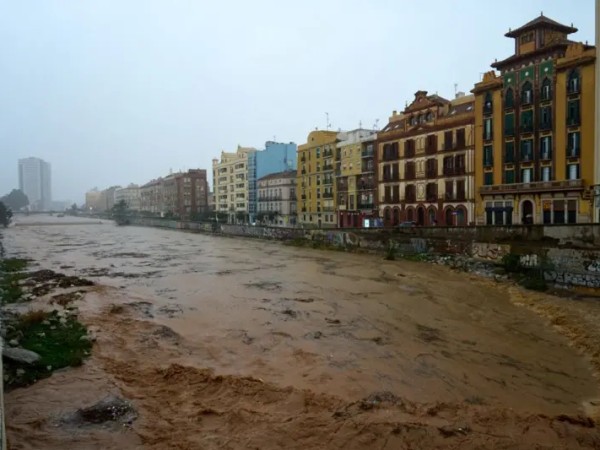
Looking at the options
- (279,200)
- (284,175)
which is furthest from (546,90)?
(279,200)

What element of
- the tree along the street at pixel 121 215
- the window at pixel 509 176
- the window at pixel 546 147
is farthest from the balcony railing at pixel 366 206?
the tree along the street at pixel 121 215

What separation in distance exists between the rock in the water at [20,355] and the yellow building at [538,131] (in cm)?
4073

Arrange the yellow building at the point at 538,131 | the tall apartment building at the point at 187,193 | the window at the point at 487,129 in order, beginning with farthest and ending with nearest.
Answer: the tall apartment building at the point at 187,193 < the window at the point at 487,129 < the yellow building at the point at 538,131

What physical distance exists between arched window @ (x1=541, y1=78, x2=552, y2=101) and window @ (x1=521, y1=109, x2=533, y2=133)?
1.73 m

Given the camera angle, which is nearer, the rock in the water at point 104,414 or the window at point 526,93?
the rock in the water at point 104,414

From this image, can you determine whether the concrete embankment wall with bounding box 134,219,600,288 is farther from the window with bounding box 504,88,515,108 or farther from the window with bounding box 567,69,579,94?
the window with bounding box 504,88,515,108

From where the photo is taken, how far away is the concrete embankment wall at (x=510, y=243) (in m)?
27.6

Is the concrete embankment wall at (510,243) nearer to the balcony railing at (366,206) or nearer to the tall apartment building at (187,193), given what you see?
the balcony railing at (366,206)

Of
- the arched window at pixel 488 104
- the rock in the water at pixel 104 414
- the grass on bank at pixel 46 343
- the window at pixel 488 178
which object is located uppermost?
the arched window at pixel 488 104

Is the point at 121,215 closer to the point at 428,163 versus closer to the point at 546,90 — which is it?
the point at 428,163

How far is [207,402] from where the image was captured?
39.7ft

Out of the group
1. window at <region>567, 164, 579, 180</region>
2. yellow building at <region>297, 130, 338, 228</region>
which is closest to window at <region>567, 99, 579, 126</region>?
window at <region>567, 164, 579, 180</region>

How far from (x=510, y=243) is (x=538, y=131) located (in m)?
16.0

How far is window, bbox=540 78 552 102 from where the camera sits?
42.2 m
